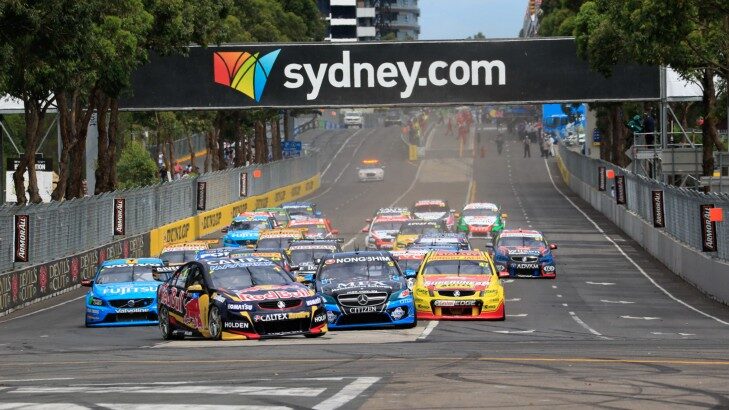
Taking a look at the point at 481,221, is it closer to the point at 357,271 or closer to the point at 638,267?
the point at 638,267

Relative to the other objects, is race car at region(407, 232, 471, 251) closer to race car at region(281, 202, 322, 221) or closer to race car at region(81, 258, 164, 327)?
race car at region(81, 258, 164, 327)

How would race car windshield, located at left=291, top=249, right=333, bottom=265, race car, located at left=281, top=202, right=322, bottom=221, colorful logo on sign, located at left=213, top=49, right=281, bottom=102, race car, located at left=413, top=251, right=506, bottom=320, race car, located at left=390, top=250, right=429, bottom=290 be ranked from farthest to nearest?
1. colorful logo on sign, located at left=213, top=49, right=281, bottom=102
2. race car, located at left=281, top=202, right=322, bottom=221
3. race car windshield, located at left=291, top=249, right=333, bottom=265
4. race car, located at left=390, top=250, right=429, bottom=290
5. race car, located at left=413, top=251, right=506, bottom=320

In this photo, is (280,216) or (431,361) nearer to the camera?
(431,361)

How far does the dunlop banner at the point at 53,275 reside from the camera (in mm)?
34125

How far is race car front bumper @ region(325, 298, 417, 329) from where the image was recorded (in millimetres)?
23656

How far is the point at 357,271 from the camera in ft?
82.6

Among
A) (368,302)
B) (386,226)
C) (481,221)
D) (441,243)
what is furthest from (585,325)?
(481,221)

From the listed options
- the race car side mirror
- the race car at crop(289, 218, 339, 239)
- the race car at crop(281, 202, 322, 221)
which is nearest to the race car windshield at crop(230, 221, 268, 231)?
the race car at crop(289, 218, 339, 239)

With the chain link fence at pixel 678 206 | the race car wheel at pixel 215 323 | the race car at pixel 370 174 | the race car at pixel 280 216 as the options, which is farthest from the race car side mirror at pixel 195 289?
the race car at pixel 370 174

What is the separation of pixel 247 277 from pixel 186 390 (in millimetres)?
7775

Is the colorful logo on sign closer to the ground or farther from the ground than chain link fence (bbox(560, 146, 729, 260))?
farther from the ground

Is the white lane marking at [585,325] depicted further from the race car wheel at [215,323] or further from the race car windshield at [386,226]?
the race car windshield at [386,226]

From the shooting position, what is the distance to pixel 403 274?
25281 millimetres

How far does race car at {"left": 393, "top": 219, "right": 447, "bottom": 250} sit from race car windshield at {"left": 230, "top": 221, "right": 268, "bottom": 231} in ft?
21.7
